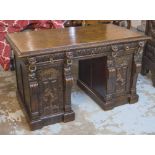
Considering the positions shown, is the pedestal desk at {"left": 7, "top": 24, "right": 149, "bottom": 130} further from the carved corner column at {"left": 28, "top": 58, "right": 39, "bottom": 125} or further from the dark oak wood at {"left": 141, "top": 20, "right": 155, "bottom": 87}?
the dark oak wood at {"left": 141, "top": 20, "right": 155, "bottom": 87}

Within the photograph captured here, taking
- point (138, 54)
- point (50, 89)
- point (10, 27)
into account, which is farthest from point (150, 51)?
point (10, 27)

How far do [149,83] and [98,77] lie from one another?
2.60 feet

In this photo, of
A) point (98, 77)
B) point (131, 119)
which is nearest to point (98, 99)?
point (98, 77)

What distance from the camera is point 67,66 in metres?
1.89

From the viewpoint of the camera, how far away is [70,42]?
6.36 feet

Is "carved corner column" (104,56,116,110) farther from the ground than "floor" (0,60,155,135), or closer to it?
farther from the ground

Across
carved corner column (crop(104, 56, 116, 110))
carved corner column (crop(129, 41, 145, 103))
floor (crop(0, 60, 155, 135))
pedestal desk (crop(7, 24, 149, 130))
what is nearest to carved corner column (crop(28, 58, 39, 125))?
pedestal desk (crop(7, 24, 149, 130))

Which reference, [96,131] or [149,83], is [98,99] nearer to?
[96,131]

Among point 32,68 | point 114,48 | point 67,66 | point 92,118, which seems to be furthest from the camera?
point 92,118

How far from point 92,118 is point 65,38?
73 centimetres

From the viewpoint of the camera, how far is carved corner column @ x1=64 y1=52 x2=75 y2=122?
186 cm

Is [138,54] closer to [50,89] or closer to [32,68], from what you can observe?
[50,89]

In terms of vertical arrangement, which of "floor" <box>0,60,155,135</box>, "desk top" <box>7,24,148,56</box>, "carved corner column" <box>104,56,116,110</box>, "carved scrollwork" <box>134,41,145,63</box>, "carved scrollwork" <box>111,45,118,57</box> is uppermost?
"desk top" <box>7,24,148,56</box>

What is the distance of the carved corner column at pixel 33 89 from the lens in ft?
5.73
